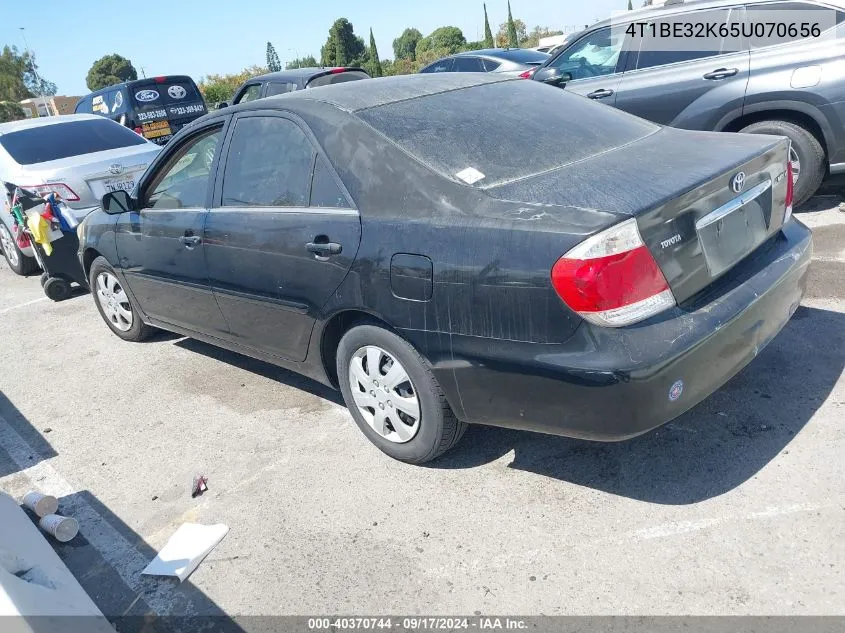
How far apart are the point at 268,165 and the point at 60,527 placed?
1.95 m

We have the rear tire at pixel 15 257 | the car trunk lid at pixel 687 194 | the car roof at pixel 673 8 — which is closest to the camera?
the car trunk lid at pixel 687 194

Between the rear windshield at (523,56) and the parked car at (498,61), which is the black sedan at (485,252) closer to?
the parked car at (498,61)

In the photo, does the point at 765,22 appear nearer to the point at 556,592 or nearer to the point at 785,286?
the point at 785,286

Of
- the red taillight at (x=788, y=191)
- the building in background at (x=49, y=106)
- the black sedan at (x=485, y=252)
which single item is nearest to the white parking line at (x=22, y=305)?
the black sedan at (x=485, y=252)

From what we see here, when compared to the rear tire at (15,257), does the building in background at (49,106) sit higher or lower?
higher

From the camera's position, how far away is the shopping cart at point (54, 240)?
20.9 ft

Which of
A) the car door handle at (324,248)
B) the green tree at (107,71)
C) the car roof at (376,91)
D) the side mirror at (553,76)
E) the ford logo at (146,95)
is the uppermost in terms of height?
the green tree at (107,71)

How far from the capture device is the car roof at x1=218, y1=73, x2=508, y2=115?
3.38 m

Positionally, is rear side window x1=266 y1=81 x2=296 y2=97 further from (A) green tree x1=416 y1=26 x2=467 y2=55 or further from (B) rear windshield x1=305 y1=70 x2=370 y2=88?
(A) green tree x1=416 y1=26 x2=467 y2=55

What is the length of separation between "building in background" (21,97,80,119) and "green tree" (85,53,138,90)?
27.7 feet

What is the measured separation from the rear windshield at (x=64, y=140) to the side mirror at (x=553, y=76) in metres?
4.37

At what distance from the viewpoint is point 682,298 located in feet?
8.52

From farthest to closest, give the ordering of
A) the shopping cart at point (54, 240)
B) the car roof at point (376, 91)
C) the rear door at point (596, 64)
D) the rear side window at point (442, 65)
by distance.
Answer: the rear side window at point (442, 65) < the rear door at point (596, 64) < the shopping cart at point (54, 240) < the car roof at point (376, 91)

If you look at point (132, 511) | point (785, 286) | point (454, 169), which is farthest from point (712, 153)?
point (132, 511)
